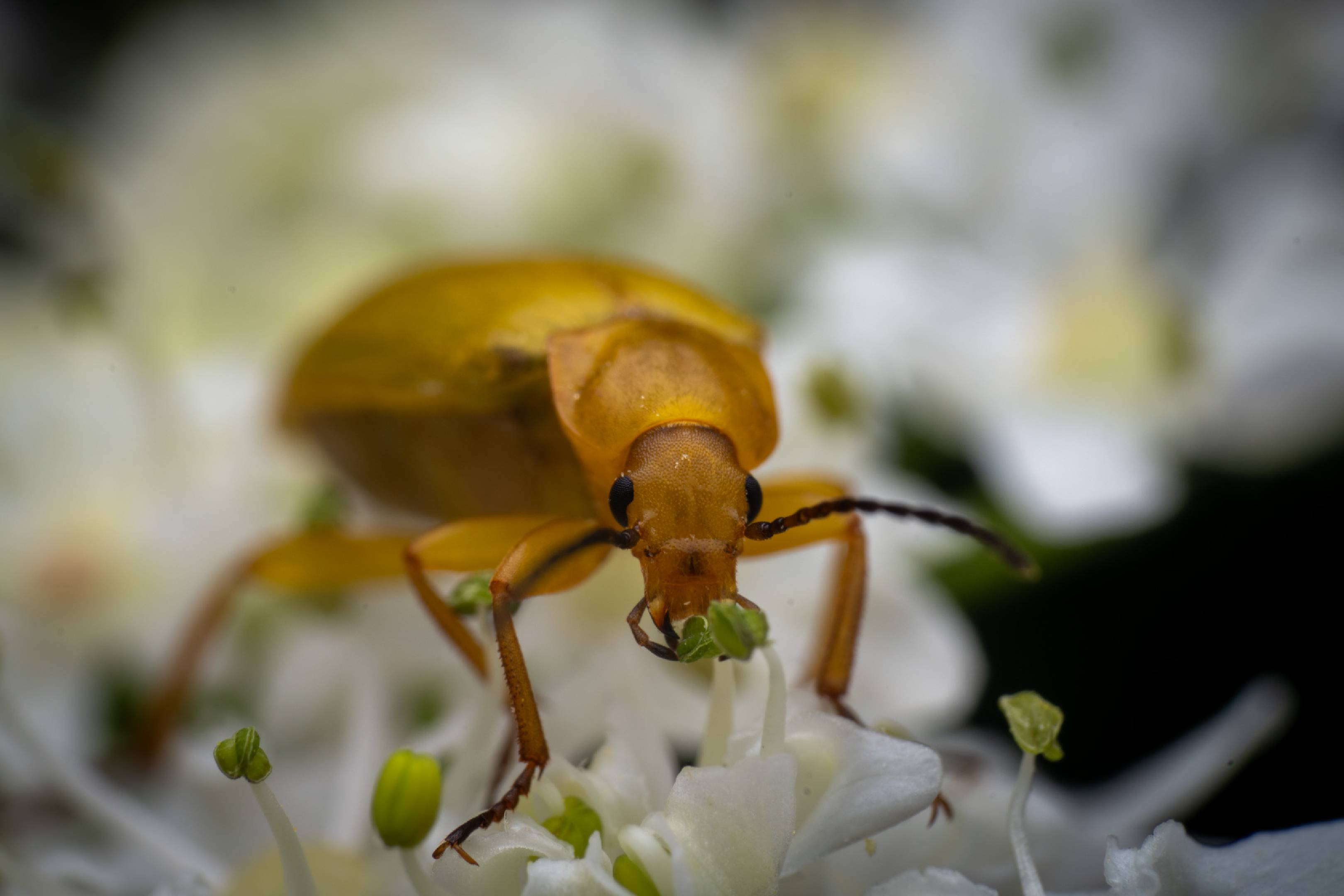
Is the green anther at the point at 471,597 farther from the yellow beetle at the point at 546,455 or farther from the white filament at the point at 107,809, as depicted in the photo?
the white filament at the point at 107,809

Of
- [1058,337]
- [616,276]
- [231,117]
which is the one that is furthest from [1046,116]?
[231,117]

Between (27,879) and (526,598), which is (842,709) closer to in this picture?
(526,598)

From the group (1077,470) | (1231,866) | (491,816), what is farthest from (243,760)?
(1077,470)

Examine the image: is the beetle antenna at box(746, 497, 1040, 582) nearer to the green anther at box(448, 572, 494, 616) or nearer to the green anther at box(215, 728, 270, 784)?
the green anther at box(448, 572, 494, 616)

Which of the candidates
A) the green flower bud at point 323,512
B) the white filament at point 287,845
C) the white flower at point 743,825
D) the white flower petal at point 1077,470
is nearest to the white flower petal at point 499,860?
the white flower at point 743,825

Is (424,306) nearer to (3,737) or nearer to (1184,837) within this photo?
(3,737)

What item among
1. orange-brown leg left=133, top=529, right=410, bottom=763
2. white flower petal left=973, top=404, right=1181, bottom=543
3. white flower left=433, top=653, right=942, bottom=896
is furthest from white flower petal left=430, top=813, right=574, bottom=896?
white flower petal left=973, top=404, right=1181, bottom=543
